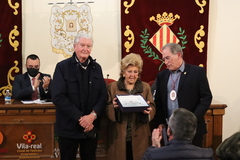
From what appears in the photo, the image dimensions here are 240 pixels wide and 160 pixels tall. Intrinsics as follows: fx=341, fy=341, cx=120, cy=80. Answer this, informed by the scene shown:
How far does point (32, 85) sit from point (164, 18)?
2.28 metres

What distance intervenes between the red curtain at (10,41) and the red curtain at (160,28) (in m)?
1.62

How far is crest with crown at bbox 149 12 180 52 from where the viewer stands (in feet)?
17.5

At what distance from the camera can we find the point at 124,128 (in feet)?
10.6

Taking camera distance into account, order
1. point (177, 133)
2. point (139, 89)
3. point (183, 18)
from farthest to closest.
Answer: point (183, 18), point (139, 89), point (177, 133)

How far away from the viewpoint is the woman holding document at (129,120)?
323 centimetres

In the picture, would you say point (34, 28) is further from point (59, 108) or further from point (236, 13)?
point (236, 13)

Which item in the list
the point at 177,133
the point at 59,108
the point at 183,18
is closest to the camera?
the point at 177,133

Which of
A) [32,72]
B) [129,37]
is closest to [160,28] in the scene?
[129,37]

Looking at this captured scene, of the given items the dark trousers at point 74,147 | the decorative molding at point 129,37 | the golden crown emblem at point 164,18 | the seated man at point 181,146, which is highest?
the golden crown emblem at point 164,18

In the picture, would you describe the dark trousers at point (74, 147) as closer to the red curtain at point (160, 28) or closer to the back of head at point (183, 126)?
the back of head at point (183, 126)

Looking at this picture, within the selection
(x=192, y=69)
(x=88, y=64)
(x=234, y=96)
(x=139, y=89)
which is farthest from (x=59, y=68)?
(x=234, y=96)

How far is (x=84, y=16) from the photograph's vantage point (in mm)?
5391

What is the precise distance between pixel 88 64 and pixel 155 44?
2406 millimetres

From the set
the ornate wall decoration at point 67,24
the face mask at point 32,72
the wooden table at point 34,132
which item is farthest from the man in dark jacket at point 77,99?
the ornate wall decoration at point 67,24
